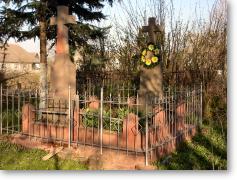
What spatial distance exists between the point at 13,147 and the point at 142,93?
222 centimetres

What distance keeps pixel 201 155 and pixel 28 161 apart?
81.1 inches

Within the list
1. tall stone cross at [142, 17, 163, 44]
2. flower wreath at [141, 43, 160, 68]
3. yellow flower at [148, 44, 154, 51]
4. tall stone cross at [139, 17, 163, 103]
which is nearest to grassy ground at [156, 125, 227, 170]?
tall stone cross at [139, 17, 163, 103]

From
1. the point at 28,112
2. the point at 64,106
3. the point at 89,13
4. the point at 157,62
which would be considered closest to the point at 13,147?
the point at 28,112

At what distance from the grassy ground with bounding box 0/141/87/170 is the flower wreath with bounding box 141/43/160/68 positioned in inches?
89.8

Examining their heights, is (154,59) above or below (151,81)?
above

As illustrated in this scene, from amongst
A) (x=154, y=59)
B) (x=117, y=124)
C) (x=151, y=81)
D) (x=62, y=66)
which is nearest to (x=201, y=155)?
(x=117, y=124)

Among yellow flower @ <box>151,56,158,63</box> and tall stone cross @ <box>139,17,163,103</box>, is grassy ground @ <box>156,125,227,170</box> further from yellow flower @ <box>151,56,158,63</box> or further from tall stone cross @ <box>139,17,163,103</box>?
yellow flower @ <box>151,56,158,63</box>

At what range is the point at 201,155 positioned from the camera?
4.32 meters

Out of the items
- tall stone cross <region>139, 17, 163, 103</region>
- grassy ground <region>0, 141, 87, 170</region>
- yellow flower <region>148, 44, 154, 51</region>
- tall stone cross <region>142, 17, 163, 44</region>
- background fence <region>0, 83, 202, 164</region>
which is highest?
tall stone cross <region>142, 17, 163, 44</region>

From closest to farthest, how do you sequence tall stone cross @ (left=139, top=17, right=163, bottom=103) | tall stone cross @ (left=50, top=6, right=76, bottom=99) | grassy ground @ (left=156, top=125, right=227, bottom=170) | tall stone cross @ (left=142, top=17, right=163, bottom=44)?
grassy ground @ (left=156, top=125, right=227, bottom=170) < tall stone cross @ (left=50, top=6, right=76, bottom=99) < tall stone cross @ (left=139, top=17, right=163, bottom=103) < tall stone cross @ (left=142, top=17, right=163, bottom=44)

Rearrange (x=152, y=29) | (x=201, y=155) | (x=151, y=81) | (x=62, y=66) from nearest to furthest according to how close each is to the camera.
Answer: (x=201, y=155) < (x=62, y=66) < (x=151, y=81) < (x=152, y=29)

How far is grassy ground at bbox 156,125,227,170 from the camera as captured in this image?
381 centimetres

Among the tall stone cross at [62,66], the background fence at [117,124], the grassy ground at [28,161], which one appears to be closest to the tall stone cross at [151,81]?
the background fence at [117,124]

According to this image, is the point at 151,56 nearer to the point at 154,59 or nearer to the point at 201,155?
the point at 154,59
